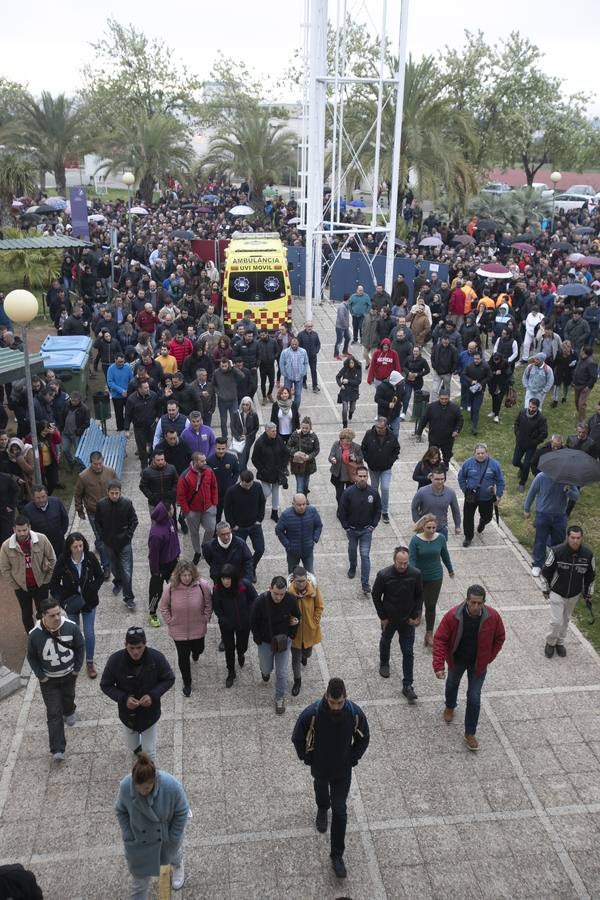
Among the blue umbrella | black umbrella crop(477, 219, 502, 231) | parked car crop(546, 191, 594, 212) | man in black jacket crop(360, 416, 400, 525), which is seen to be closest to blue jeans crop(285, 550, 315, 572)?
man in black jacket crop(360, 416, 400, 525)

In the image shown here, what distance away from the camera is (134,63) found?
174ft

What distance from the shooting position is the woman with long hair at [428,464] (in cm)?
1013

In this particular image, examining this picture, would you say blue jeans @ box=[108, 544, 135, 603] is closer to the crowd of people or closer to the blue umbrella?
the crowd of people

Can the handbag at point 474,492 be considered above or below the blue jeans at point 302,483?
above

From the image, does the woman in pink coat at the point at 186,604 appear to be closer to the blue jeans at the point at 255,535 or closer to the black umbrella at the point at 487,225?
the blue jeans at the point at 255,535

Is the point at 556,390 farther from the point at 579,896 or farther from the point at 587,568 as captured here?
the point at 579,896

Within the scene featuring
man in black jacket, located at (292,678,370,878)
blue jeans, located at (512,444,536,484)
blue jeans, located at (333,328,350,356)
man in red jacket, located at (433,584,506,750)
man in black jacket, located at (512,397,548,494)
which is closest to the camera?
man in black jacket, located at (292,678,370,878)

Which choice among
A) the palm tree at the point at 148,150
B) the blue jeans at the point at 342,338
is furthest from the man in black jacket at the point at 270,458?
the palm tree at the point at 148,150

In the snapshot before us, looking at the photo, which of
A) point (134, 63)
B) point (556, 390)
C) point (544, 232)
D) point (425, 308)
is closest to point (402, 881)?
point (556, 390)

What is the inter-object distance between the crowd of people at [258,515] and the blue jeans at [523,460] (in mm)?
39

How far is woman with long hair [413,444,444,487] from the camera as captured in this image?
33.2ft

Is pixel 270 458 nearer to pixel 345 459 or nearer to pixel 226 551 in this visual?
pixel 345 459

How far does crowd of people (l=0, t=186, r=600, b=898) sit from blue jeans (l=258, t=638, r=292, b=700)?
2cm

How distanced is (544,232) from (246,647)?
28.3 meters
